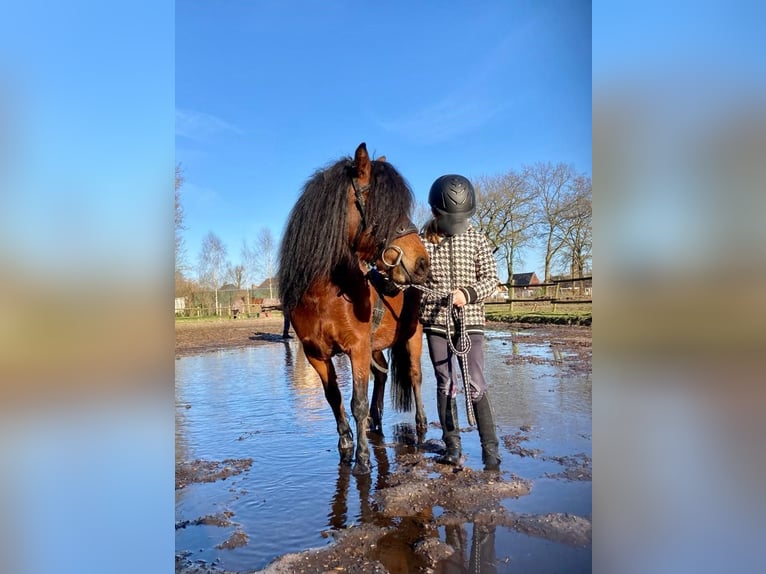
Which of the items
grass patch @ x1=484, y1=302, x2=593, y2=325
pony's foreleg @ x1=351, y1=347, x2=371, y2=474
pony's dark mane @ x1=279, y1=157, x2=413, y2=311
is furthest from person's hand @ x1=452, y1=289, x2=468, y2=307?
grass patch @ x1=484, y1=302, x2=593, y2=325

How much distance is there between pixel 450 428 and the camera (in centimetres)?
305

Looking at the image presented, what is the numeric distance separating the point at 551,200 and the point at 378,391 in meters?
2.79

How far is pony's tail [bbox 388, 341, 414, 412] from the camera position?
14.4 ft

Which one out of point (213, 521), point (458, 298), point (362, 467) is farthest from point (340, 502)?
point (458, 298)

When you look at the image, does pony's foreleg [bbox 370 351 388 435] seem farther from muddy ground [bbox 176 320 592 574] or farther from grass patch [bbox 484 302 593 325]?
grass patch [bbox 484 302 593 325]

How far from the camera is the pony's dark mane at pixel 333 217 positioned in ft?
9.20

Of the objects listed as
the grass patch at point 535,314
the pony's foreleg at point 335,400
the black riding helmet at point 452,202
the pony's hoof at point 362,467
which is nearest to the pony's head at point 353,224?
the black riding helmet at point 452,202

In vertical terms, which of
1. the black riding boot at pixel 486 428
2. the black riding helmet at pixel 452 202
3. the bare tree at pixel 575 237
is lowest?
the black riding boot at pixel 486 428

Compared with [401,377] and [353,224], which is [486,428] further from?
[353,224]

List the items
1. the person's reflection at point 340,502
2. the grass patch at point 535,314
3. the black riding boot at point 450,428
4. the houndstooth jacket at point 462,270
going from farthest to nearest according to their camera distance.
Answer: the grass patch at point 535,314 → the black riding boot at point 450,428 → the houndstooth jacket at point 462,270 → the person's reflection at point 340,502

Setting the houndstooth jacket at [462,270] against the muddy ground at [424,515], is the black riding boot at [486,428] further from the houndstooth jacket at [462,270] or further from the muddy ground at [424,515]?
the houndstooth jacket at [462,270]

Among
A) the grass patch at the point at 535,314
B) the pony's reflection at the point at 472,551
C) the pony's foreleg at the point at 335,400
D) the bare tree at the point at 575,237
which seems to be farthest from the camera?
the grass patch at the point at 535,314

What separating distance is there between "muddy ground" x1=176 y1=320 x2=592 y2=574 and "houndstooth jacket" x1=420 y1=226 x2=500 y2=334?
3.44ft
